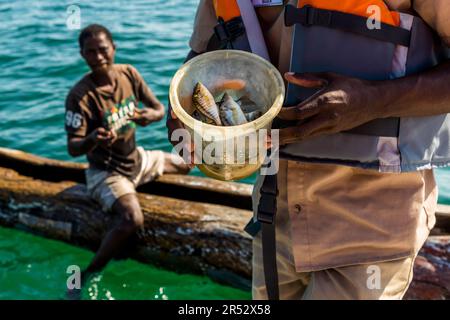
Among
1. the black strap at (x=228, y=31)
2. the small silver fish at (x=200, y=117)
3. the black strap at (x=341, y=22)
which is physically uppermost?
the black strap at (x=341, y=22)

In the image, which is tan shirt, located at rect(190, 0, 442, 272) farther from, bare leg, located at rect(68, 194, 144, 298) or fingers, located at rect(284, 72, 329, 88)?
bare leg, located at rect(68, 194, 144, 298)

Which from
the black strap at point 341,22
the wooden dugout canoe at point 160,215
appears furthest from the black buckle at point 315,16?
the wooden dugout canoe at point 160,215

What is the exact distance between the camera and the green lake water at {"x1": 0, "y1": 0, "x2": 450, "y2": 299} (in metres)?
4.57

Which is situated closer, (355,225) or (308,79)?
(308,79)

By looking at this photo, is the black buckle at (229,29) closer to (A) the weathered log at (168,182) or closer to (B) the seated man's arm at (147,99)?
(A) the weathered log at (168,182)

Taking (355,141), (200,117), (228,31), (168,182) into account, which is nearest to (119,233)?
(168,182)

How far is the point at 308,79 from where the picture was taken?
1920 millimetres

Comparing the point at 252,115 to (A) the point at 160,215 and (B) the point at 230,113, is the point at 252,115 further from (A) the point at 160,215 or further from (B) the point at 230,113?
(A) the point at 160,215

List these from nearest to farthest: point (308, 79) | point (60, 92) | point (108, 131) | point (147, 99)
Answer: point (308, 79), point (108, 131), point (147, 99), point (60, 92)

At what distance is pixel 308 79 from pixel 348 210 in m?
0.57

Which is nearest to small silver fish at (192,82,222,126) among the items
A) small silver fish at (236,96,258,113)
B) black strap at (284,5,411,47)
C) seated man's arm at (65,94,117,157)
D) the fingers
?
small silver fish at (236,96,258,113)

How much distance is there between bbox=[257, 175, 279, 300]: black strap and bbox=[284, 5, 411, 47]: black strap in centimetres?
59

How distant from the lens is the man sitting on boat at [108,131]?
4668 millimetres

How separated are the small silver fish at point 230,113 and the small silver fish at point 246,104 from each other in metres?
0.12
